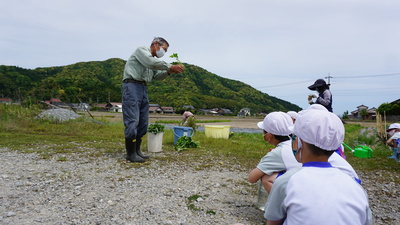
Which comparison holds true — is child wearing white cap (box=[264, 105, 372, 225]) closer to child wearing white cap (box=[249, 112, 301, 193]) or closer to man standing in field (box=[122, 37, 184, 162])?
child wearing white cap (box=[249, 112, 301, 193])

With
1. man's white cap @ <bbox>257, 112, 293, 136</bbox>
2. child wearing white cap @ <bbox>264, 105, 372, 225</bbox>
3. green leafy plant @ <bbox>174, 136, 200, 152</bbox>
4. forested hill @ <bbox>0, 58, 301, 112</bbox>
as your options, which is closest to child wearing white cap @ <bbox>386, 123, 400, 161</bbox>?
green leafy plant @ <bbox>174, 136, 200, 152</bbox>

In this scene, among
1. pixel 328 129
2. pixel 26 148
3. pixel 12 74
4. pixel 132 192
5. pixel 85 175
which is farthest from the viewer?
pixel 12 74

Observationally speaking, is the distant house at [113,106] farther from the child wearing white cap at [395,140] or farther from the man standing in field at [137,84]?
the child wearing white cap at [395,140]

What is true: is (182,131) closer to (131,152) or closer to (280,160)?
(131,152)

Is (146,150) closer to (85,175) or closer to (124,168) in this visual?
(124,168)

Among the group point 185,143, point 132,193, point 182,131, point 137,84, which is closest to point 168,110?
point 182,131

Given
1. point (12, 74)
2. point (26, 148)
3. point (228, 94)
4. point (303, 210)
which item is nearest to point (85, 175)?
point (26, 148)

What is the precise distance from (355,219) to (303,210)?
0.24 m

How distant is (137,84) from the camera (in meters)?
5.04

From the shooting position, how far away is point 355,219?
124 centimetres

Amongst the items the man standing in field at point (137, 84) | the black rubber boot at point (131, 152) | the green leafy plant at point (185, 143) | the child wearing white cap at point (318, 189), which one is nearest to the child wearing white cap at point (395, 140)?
the green leafy plant at point (185, 143)

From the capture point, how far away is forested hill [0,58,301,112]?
71.4 metres

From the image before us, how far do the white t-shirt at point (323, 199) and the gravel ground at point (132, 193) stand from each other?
1.50 meters

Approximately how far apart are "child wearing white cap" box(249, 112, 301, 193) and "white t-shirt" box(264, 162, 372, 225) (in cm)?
104
